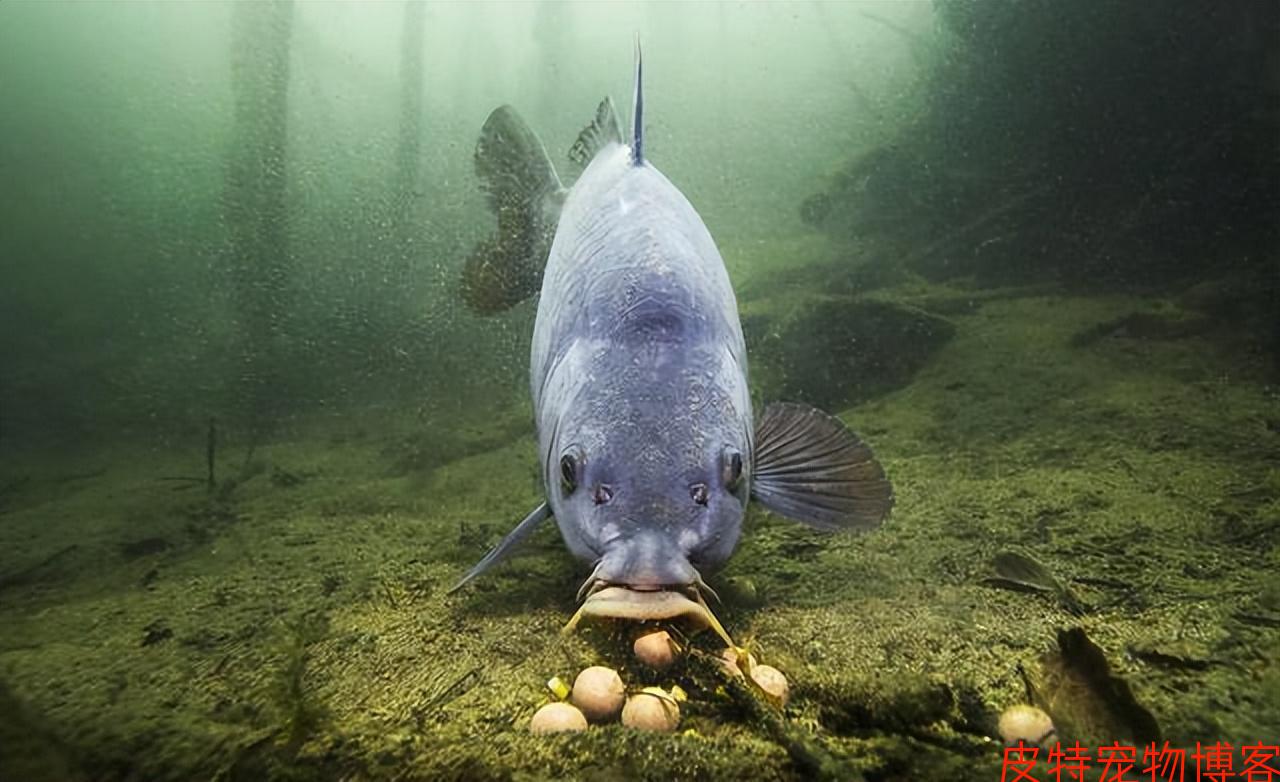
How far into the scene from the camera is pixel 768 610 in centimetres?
255

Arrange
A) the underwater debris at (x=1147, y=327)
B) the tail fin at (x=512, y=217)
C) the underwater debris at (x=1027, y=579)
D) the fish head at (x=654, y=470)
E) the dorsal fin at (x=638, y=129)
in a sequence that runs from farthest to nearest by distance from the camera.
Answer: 1. the underwater debris at (x=1147, y=327)
2. the tail fin at (x=512, y=217)
3. the dorsal fin at (x=638, y=129)
4. the underwater debris at (x=1027, y=579)
5. the fish head at (x=654, y=470)

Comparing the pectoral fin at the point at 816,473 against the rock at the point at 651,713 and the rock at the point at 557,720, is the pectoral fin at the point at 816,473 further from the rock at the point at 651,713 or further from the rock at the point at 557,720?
the rock at the point at 557,720

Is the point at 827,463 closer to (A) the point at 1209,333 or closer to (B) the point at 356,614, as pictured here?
(B) the point at 356,614

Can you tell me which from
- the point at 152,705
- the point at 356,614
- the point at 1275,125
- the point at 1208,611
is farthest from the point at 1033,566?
the point at 1275,125

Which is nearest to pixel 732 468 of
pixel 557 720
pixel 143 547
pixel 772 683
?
pixel 772 683

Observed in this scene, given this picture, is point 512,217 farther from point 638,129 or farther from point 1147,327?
point 1147,327

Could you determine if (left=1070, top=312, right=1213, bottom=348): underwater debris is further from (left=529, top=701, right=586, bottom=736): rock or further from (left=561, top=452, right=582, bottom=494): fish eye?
(left=529, top=701, right=586, bottom=736): rock

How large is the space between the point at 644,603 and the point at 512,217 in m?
3.39

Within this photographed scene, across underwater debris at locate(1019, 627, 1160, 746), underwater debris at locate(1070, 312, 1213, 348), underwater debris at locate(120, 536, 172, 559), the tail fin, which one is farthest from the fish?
underwater debris at locate(1070, 312, 1213, 348)

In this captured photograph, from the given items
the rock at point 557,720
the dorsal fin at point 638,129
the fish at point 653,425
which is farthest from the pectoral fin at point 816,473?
the dorsal fin at point 638,129

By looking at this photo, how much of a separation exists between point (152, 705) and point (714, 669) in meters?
1.72

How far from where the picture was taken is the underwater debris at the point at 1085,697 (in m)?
1.65

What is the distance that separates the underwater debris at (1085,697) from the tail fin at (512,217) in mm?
3509

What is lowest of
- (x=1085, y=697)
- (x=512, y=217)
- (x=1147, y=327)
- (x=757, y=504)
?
(x=1085, y=697)
